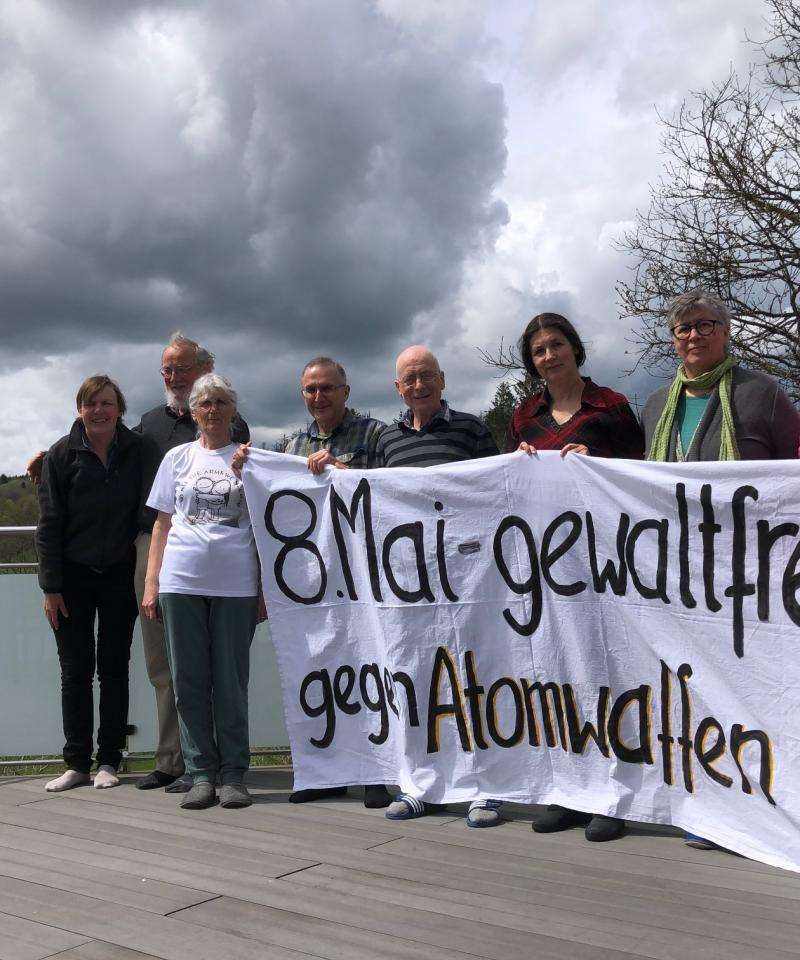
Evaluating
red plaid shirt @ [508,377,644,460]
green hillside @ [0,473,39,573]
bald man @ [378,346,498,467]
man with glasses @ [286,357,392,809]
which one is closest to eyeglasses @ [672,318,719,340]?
red plaid shirt @ [508,377,644,460]

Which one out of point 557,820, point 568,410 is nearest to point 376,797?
point 557,820

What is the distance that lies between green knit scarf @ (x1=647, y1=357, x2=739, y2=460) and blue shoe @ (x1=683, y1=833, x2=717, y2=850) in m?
1.34

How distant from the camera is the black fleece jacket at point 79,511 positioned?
4.82 meters

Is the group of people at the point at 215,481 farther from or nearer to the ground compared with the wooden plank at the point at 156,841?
farther from the ground

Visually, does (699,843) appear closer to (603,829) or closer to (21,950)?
(603,829)

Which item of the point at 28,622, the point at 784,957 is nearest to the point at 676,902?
the point at 784,957

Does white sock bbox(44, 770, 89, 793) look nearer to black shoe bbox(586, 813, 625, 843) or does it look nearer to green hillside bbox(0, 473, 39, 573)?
green hillside bbox(0, 473, 39, 573)

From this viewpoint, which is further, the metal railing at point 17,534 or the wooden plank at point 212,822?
the metal railing at point 17,534

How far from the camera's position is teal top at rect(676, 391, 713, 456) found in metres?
3.80

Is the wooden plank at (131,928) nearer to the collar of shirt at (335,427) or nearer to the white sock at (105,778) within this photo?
the white sock at (105,778)

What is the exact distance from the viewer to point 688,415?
3848 mm

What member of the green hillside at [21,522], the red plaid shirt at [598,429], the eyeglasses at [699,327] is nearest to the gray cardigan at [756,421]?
the eyeglasses at [699,327]

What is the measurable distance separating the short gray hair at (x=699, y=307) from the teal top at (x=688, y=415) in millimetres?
278

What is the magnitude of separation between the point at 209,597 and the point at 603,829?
1.87m
